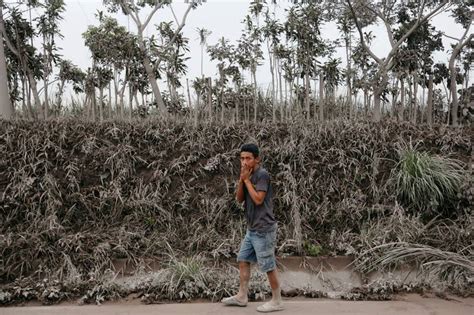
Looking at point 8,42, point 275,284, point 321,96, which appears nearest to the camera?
point 275,284

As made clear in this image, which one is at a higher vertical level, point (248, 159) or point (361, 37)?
point (361, 37)

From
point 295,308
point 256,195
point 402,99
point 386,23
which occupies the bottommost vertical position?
point 295,308

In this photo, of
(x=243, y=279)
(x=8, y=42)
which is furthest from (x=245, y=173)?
(x=8, y=42)

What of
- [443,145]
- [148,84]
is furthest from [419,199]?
[148,84]

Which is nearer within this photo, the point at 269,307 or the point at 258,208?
the point at 258,208

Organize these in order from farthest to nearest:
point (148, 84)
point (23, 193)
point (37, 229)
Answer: point (148, 84)
point (23, 193)
point (37, 229)

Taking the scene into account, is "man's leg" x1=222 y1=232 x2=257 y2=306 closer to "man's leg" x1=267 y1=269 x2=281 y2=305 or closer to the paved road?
the paved road

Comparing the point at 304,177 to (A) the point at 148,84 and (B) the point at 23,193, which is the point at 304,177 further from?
(A) the point at 148,84

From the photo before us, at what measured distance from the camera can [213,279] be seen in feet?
16.4

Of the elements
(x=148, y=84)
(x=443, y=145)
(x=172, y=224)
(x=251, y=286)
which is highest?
(x=148, y=84)

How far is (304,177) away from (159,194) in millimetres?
2193

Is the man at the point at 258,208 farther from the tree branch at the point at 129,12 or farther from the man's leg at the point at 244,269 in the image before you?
the tree branch at the point at 129,12

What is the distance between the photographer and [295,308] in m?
4.48

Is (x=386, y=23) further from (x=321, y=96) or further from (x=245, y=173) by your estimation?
(x=245, y=173)
